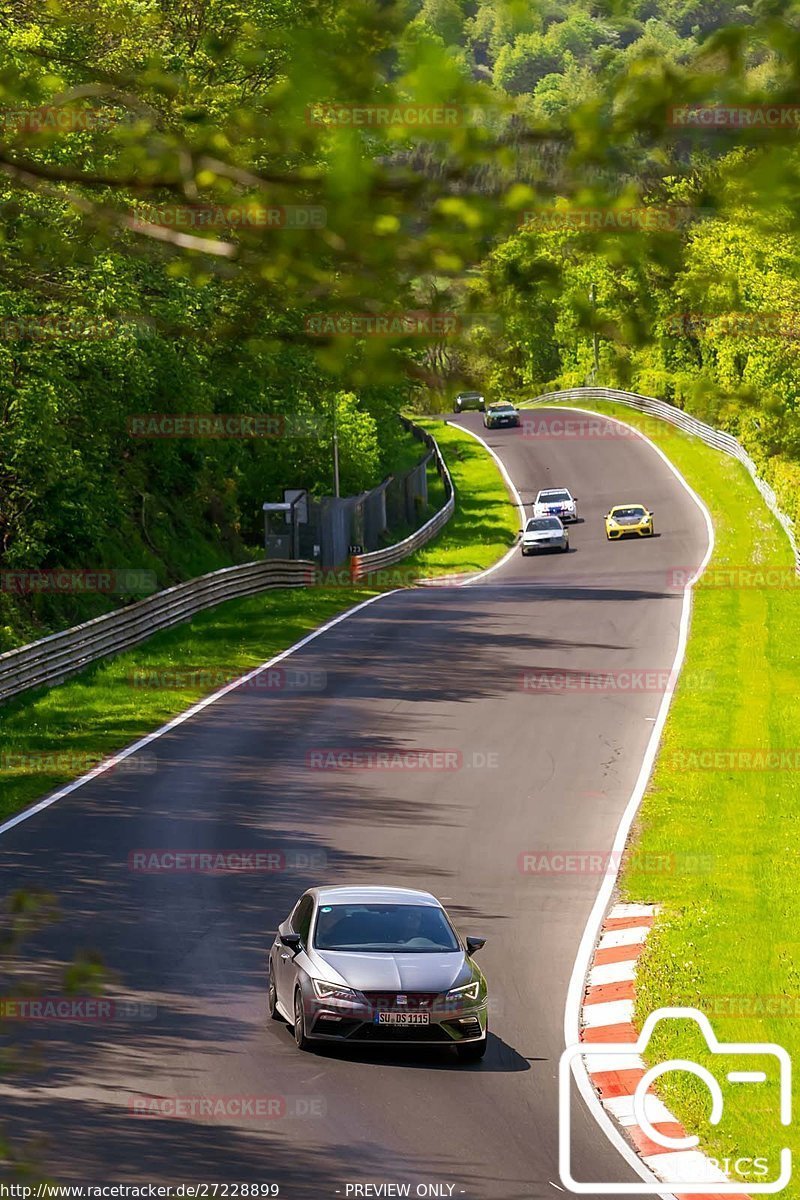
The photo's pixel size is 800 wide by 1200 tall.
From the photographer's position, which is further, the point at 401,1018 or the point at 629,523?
the point at 629,523

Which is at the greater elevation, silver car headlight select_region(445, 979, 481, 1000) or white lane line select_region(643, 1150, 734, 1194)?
silver car headlight select_region(445, 979, 481, 1000)

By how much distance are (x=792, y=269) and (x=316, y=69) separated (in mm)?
987

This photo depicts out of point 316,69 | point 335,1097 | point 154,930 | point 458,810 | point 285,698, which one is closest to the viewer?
point 316,69

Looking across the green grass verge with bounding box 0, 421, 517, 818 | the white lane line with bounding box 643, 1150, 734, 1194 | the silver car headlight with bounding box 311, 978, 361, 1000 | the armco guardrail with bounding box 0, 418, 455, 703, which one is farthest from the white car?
the white lane line with bounding box 643, 1150, 734, 1194

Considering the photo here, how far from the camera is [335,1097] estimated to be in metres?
13.0

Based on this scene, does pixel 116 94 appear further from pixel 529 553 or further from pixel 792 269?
pixel 529 553

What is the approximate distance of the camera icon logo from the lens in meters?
11.5

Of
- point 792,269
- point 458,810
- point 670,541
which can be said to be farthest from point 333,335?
point 670,541

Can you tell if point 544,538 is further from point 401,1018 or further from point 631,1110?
point 631,1110

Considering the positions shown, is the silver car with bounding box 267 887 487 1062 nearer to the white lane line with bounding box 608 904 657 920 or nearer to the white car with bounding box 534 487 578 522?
the white lane line with bounding box 608 904 657 920

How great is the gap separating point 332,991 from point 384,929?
51.7 inches

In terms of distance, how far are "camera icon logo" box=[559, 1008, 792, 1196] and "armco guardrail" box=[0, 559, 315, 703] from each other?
1872 cm

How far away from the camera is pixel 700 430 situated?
281 feet

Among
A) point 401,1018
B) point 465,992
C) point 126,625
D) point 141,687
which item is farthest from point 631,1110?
point 126,625
